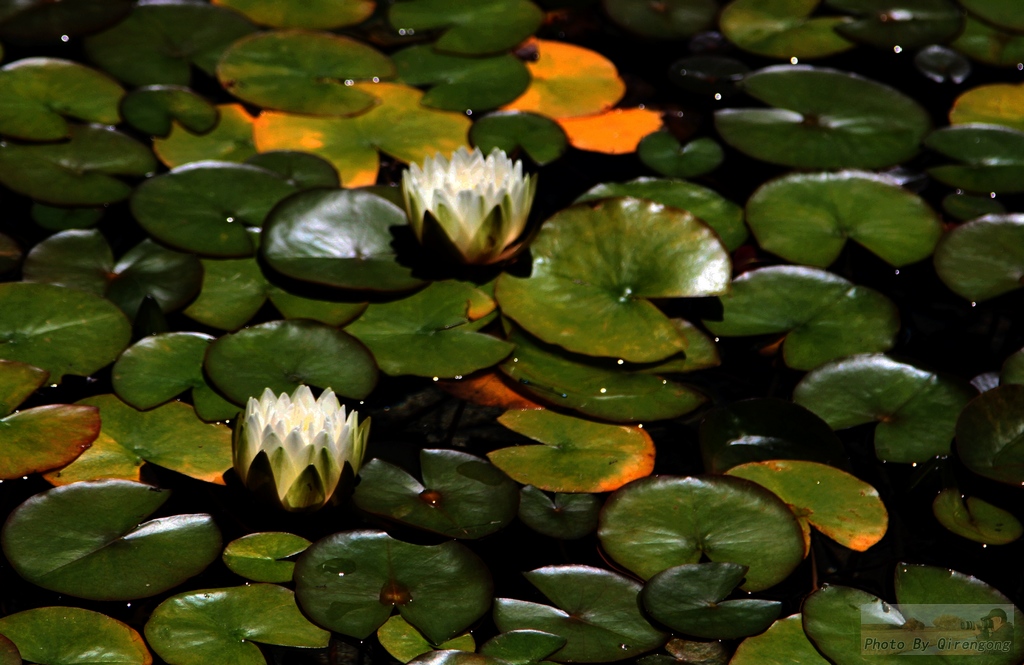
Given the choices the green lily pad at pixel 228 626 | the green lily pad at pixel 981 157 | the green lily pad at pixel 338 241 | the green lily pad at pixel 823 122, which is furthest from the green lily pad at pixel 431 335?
the green lily pad at pixel 981 157

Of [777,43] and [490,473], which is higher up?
[777,43]

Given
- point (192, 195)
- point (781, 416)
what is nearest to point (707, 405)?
point (781, 416)

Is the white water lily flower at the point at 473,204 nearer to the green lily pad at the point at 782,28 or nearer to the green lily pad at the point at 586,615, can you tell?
the green lily pad at the point at 586,615

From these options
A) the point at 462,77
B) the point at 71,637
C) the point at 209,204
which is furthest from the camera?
the point at 462,77

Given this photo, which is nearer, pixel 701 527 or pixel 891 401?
pixel 701 527

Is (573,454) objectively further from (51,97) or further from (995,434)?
(51,97)

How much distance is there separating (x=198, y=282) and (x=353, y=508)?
0.67 m

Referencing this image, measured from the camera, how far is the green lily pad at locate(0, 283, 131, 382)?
186 cm

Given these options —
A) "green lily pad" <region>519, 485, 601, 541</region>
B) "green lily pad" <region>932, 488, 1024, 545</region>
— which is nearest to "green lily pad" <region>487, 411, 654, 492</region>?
"green lily pad" <region>519, 485, 601, 541</region>

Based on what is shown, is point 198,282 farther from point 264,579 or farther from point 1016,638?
point 1016,638

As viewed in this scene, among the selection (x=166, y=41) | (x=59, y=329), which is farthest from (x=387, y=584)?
(x=166, y=41)

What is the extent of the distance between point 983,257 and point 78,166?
214 centimetres

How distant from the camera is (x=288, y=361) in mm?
1864

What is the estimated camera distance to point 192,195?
2.22 m
